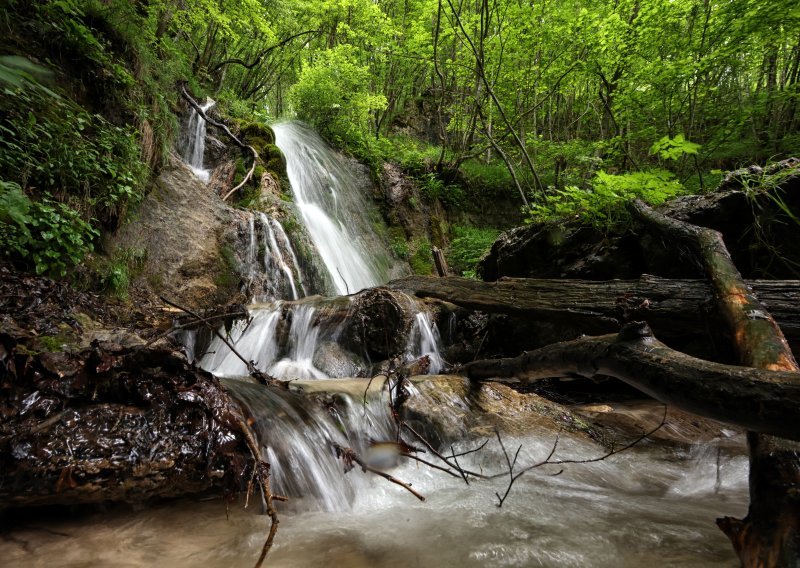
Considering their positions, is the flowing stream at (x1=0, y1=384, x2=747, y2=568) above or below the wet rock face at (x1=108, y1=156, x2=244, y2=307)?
below

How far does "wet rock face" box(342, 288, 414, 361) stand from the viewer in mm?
5234

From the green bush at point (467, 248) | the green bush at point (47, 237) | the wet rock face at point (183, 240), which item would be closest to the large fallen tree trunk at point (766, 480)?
the green bush at point (47, 237)

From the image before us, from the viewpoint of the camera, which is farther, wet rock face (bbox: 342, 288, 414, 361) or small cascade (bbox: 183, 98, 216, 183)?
small cascade (bbox: 183, 98, 216, 183)

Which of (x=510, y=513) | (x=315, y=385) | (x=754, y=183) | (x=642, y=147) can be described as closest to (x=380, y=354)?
(x=315, y=385)

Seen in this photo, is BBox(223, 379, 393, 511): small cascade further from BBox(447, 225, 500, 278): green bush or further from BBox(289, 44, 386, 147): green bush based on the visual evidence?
BBox(289, 44, 386, 147): green bush

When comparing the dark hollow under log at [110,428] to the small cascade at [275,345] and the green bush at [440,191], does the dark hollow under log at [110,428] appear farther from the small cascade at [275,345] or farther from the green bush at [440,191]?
the green bush at [440,191]

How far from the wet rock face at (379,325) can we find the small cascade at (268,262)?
7.53 feet

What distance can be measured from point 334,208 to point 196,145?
3.76m

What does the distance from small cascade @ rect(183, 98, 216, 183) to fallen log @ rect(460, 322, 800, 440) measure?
29.7 ft

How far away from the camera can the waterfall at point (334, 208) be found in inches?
370

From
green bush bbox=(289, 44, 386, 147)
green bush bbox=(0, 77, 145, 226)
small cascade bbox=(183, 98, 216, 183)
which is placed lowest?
green bush bbox=(0, 77, 145, 226)

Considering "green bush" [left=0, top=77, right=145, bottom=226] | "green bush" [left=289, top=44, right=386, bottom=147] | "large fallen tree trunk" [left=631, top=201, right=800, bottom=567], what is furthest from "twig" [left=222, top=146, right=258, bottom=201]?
"large fallen tree trunk" [left=631, top=201, right=800, bottom=567]

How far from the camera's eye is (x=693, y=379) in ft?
4.98

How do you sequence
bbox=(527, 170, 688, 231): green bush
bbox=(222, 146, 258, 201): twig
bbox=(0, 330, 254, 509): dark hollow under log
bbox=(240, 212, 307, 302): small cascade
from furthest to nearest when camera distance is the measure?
1. bbox=(222, 146, 258, 201): twig
2. bbox=(240, 212, 307, 302): small cascade
3. bbox=(527, 170, 688, 231): green bush
4. bbox=(0, 330, 254, 509): dark hollow under log
